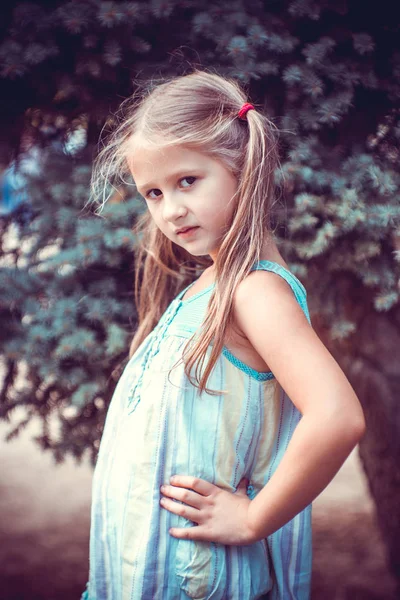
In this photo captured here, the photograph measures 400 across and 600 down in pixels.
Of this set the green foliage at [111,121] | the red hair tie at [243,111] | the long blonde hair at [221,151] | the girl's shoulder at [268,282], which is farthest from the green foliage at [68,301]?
the girl's shoulder at [268,282]

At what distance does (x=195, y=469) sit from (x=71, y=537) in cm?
196

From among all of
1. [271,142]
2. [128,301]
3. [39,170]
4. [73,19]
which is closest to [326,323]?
[128,301]

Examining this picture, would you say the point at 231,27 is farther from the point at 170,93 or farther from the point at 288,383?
the point at 288,383

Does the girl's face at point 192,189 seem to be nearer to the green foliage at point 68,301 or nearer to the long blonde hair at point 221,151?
the long blonde hair at point 221,151

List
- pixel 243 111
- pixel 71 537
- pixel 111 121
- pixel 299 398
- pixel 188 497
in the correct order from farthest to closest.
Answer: pixel 71 537, pixel 111 121, pixel 243 111, pixel 188 497, pixel 299 398

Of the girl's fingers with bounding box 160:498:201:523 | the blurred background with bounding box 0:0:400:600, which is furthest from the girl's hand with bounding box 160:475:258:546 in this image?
the blurred background with bounding box 0:0:400:600

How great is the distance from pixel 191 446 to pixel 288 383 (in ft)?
0.94

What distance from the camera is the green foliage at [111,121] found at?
1.82m

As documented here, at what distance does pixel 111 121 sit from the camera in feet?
6.14

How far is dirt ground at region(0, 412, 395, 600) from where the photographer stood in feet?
8.23

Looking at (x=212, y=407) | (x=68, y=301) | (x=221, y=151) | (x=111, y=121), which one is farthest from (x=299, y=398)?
(x=111, y=121)

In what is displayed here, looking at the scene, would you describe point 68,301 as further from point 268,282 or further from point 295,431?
point 295,431

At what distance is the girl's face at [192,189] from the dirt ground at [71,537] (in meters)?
1.29

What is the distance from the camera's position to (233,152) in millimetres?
1301
